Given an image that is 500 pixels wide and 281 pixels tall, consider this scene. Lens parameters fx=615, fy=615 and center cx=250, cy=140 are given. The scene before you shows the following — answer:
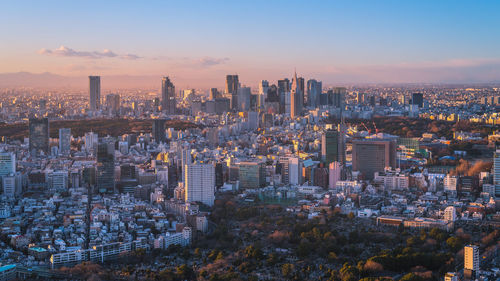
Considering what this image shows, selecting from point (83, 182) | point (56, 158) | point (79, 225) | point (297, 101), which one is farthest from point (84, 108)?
point (79, 225)

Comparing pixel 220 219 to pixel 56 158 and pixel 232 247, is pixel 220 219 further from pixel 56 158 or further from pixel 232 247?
pixel 56 158

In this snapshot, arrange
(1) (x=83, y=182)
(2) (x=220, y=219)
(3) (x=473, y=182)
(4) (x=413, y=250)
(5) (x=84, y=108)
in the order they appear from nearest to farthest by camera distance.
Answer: (4) (x=413, y=250) < (2) (x=220, y=219) < (3) (x=473, y=182) < (1) (x=83, y=182) < (5) (x=84, y=108)

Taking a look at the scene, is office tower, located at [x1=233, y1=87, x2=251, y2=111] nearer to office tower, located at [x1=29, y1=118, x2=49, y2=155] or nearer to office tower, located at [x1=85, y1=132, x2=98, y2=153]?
office tower, located at [x1=85, y1=132, x2=98, y2=153]

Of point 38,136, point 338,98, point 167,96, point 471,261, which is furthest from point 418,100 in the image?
point 471,261

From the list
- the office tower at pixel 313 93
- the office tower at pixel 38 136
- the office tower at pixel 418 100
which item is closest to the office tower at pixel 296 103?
the office tower at pixel 313 93

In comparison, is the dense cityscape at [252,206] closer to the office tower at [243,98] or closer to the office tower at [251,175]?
the office tower at [251,175]

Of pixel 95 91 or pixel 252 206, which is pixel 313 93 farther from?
pixel 252 206

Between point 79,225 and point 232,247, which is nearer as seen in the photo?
point 232,247
